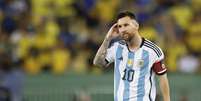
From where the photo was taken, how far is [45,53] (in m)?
16.6

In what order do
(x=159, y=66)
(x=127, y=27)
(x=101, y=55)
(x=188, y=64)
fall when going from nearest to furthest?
(x=127, y=27)
(x=159, y=66)
(x=101, y=55)
(x=188, y=64)

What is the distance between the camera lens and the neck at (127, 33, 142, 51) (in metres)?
8.96

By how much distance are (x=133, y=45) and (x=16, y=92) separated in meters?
7.21

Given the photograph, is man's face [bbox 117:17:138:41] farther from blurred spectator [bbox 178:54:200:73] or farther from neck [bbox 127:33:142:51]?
blurred spectator [bbox 178:54:200:73]

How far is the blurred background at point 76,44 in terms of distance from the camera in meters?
16.1

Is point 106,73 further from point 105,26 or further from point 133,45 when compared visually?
point 133,45

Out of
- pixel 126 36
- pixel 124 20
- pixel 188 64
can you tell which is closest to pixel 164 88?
pixel 126 36

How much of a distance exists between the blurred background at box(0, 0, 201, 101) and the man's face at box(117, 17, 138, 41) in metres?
6.50

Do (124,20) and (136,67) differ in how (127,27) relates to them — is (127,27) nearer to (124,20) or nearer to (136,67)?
(124,20)

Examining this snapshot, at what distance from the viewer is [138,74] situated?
29.4 ft

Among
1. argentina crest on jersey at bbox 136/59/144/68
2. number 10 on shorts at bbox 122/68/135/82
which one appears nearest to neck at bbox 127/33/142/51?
argentina crest on jersey at bbox 136/59/144/68

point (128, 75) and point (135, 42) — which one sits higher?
point (135, 42)

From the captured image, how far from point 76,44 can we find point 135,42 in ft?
26.3

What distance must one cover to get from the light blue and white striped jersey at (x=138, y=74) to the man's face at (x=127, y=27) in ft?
0.94
